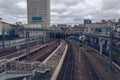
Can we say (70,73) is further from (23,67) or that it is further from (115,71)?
(23,67)

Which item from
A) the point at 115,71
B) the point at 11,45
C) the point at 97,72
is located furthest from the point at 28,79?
the point at 11,45

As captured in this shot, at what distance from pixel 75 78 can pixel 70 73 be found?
2.58 m

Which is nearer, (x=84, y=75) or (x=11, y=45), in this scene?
(x=84, y=75)

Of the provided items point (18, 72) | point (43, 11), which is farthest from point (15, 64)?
point (43, 11)

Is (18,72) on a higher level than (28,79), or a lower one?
higher

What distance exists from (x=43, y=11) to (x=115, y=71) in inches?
4138

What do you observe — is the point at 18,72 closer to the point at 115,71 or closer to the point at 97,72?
the point at 97,72

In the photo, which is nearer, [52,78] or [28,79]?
[28,79]

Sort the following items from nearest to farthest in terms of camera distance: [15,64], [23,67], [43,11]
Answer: [15,64]
[23,67]
[43,11]

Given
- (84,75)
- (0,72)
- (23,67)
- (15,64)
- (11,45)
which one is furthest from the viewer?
(11,45)

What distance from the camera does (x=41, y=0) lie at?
140 metres

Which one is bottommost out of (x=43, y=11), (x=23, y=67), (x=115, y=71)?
(x=115, y=71)

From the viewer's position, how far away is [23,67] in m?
18.5

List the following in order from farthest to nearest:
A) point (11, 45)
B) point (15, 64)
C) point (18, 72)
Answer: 1. point (11, 45)
2. point (15, 64)
3. point (18, 72)
